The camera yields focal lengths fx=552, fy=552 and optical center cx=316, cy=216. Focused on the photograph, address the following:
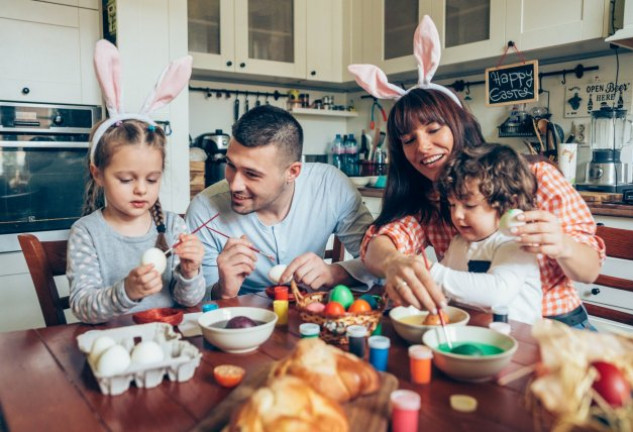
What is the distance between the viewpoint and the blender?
9.05ft

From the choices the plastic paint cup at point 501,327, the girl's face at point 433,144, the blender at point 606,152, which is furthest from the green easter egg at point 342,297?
the blender at point 606,152

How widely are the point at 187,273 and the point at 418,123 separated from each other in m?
0.77

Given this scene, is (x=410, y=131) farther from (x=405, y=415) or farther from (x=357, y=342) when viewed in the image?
(x=405, y=415)

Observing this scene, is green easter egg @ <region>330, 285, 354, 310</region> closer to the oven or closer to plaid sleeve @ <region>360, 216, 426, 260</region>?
plaid sleeve @ <region>360, 216, 426, 260</region>

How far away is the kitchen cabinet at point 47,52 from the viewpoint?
2.63 metres

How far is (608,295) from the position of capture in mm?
2504

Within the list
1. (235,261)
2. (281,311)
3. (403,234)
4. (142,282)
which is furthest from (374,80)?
(142,282)

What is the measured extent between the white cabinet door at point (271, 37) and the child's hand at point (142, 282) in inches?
107

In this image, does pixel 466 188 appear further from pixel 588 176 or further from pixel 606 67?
pixel 606 67

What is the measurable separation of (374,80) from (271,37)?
Answer: 7.82ft

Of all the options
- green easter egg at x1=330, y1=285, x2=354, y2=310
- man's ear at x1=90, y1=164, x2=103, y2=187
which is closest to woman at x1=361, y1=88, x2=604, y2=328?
green easter egg at x1=330, y1=285, x2=354, y2=310

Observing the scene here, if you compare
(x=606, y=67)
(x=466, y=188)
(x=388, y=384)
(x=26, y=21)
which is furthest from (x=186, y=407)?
(x=606, y=67)

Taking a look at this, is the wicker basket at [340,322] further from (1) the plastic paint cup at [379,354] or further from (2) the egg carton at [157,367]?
(2) the egg carton at [157,367]

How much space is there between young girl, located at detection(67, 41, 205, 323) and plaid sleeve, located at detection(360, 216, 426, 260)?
512 mm
